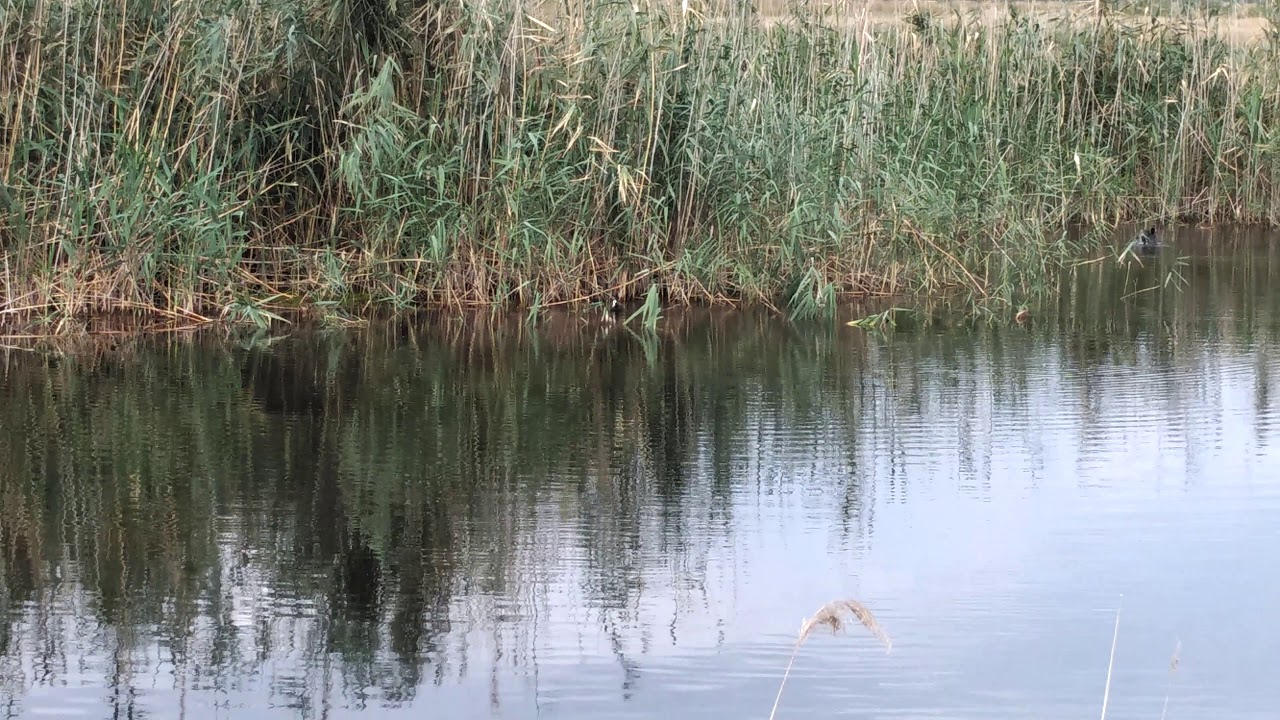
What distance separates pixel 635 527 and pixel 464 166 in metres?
3.72

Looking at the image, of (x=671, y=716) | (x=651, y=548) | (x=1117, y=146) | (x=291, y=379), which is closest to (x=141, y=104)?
(x=291, y=379)

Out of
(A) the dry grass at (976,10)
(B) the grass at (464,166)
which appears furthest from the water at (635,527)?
(A) the dry grass at (976,10)

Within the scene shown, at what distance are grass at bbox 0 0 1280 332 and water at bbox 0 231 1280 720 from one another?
69cm

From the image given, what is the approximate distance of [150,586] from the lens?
3.52 meters

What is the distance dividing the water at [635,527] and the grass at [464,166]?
691mm

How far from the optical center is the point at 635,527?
13.2ft

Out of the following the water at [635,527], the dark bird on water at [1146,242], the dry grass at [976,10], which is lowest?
the water at [635,527]

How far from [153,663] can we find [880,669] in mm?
1431

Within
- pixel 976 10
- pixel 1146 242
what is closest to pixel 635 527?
pixel 1146 242

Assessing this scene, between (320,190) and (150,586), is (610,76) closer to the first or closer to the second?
(320,190)

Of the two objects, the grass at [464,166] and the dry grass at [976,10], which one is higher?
the dry grass at [976,10]

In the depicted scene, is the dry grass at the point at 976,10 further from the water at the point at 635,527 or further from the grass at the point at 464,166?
the water at the point at 635,527

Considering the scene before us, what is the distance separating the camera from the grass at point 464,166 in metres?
6.93

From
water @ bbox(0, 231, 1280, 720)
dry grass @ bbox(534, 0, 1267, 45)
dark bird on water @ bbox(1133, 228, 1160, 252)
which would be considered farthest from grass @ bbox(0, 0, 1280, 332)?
dark bird on water @ bbox(1133, 228, 1160, 252)
